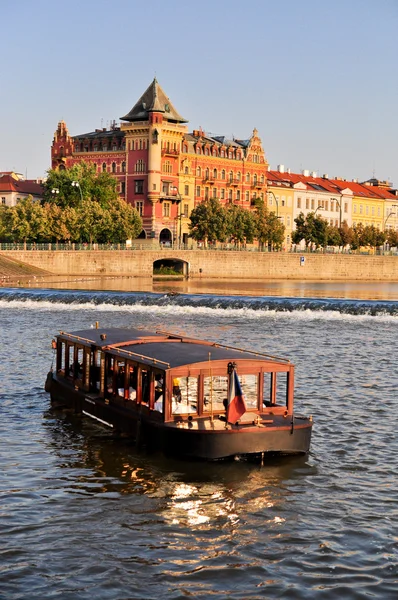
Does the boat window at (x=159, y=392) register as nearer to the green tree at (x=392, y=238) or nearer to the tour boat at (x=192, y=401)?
the tour boat at (x=192, y=401)

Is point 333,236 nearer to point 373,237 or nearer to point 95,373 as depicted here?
point 373,237

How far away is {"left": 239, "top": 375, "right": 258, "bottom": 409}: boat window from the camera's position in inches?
830

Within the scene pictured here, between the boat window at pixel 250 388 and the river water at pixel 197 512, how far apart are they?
1.53 metres

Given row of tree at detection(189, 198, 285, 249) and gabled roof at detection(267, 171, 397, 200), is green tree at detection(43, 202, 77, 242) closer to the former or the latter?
row of tree at detection(189, 198, 285, 249)

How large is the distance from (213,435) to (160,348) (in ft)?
14.0

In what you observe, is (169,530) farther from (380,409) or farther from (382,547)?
(380,409)

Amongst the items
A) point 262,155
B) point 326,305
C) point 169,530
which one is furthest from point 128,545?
point 262,155

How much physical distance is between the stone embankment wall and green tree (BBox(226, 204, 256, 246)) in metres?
8.53

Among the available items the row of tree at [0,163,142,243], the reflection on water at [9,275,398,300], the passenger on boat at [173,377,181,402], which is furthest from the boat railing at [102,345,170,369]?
the row of tree at [0,163,142,243]

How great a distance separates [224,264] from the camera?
113 meters

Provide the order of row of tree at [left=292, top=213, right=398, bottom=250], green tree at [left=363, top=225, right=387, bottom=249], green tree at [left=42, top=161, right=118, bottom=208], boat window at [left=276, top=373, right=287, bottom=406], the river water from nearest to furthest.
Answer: the river water, boat window at [left=276, top=373, right=287, bottom=406], green tree at [left=42, top=161, right=118, bottom=208], row of tree at [left=292, top=213, right=398, bottom=250], green tree at [left=363, top=225, right=387, bottom=249]

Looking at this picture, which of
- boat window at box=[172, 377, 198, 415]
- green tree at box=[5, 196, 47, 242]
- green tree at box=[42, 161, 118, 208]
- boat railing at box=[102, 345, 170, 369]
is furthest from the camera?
green tree at box=[42, 161, 118, 208]

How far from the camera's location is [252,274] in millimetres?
114500

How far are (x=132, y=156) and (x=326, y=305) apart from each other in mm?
68528
